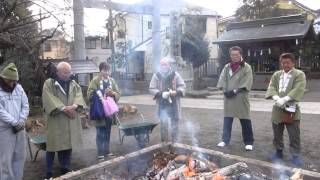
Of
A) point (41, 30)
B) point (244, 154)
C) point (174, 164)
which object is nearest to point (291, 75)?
point (244, 154)

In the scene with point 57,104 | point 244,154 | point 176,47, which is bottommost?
point 244,154

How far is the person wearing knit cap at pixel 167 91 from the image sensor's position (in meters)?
7.00

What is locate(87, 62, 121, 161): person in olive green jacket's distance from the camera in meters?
6.45

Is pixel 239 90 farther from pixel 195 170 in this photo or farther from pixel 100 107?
pixel 100 107

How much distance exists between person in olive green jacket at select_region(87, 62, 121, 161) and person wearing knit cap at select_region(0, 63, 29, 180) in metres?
1.61

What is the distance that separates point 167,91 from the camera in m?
7.00

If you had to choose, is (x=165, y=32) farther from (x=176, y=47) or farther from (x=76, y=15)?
(x=76, y=15)

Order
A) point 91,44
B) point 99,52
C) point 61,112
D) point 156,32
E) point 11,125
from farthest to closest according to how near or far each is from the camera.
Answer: point 99,52
point 91,44
point 156,32
point 61,112
point 11,125

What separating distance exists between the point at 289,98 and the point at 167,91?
2308 millimetres

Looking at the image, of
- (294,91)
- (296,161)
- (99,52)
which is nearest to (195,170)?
(296,161)

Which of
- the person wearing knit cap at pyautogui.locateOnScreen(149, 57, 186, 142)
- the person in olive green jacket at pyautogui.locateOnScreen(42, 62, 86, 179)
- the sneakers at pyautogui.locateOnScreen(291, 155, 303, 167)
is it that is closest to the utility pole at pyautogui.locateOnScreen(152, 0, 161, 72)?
the person wearing knit cap at pyautogui.locateOnScreen(149, 57, 186, 142)

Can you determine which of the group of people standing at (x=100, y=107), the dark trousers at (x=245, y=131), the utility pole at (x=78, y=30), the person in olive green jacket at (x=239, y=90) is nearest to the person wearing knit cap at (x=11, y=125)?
the group of people standing at (x=100, y=107)

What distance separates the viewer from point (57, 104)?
17.7 ft

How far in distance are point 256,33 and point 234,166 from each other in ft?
46.7
